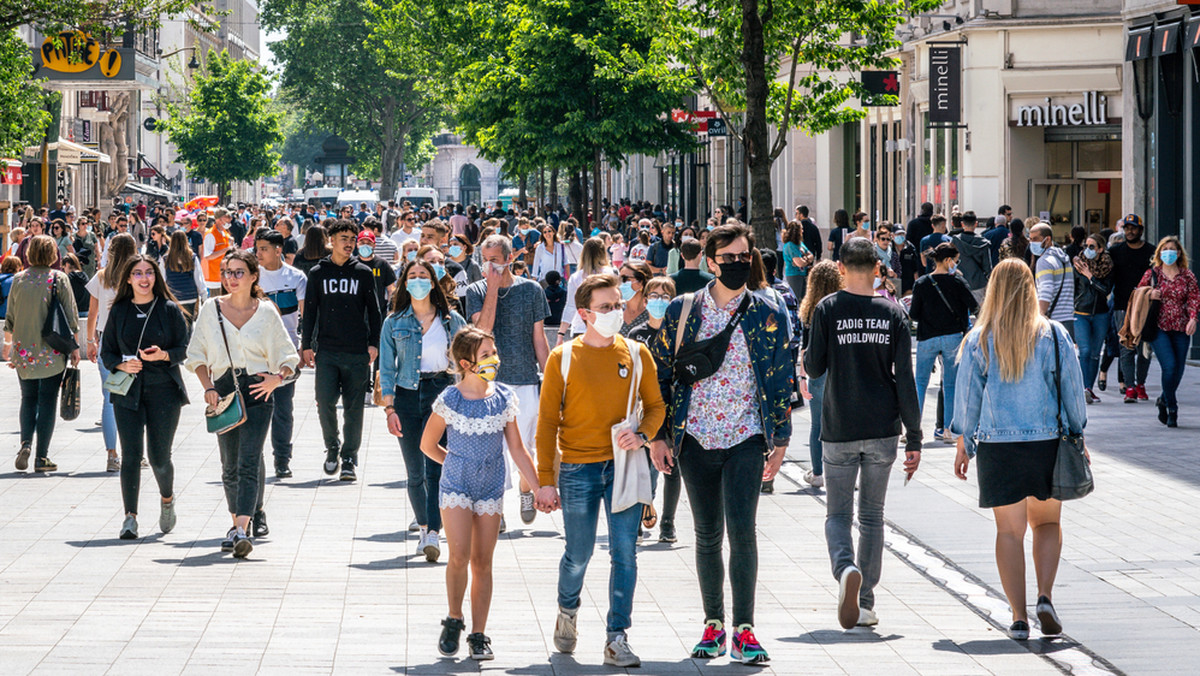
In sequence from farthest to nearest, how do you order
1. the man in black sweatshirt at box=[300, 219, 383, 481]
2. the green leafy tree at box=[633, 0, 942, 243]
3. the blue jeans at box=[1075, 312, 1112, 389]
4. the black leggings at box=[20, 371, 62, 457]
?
the green leafy tree at box=[633, 0, 942, 243] < the blue jeans at box=[1075, 312, 1112, 389] < the black leggings at box=[20, 371, 62, 457] < the man in black sweatshirt at box=[300, 219, 383, 481]

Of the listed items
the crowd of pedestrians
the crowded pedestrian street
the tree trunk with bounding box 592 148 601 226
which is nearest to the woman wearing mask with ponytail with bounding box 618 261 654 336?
the crowd of pedestrians

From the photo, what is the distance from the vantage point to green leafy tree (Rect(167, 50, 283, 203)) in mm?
71500

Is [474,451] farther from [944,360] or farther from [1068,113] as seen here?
[1068,113]

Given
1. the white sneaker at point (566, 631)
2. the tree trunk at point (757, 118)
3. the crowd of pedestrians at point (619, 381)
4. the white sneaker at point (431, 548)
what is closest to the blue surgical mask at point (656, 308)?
the crowd of pedestrians at point (619, 381)

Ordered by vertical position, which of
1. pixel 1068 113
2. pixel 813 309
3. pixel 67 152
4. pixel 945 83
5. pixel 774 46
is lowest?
pixel 813 309

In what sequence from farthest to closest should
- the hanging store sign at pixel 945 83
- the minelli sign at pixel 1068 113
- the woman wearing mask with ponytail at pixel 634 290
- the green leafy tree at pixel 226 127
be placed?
the green leafy tree at pixel 226 127
the hanging store sign at pixel 945 83
the minelli sign at pixel 1068 113
the woman wearing mask with ponytail at pixel 634 290

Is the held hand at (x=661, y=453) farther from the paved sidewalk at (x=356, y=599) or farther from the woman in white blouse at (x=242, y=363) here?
the woman in white blouse at (x=242, y=363)

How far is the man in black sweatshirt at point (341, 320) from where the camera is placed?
473 inches

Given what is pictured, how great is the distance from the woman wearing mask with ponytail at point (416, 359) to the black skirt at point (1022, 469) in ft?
10.9

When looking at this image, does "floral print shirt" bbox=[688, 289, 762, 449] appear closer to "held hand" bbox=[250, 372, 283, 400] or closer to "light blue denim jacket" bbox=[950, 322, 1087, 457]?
"light blue denim jacket" bbox=[950, 322, 1087, 457]

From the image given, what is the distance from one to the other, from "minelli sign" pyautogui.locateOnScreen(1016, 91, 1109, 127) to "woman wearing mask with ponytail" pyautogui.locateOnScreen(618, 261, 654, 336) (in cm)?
1936

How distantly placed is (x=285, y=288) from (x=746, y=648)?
759 centimetres

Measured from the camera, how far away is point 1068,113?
2822 centimetres

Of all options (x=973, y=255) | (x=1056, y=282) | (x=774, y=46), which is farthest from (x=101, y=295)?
(x=774, y=46)
